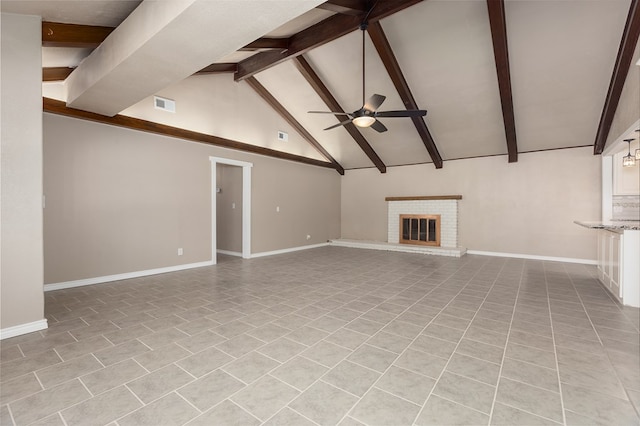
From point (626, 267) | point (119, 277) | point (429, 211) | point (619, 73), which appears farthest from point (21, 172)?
point (429, 211)

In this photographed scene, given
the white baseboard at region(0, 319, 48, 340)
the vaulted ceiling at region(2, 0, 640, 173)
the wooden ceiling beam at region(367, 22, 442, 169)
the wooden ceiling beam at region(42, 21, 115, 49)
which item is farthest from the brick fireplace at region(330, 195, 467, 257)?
the wooden ceiling beam at region(42, 21, 115, 49)

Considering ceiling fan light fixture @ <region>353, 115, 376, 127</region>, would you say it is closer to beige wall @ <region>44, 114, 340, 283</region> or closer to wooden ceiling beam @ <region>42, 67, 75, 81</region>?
beige wall @ <region>44, 114, 340, 283</region>

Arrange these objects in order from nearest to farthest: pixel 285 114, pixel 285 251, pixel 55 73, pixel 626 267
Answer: pixel 626 267 → pixel 55 73 → pixel 285 114 → pixel 285 251

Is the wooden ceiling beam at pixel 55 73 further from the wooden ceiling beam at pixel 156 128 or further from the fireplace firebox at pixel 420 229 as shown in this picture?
the fireplace firebox at pixel 420 229

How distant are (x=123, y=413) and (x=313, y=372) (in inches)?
45.2

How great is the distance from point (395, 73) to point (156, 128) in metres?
4.39

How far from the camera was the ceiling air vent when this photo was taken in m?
5.09

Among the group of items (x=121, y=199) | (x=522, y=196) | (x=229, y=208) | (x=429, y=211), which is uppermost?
(x=522, y=196)

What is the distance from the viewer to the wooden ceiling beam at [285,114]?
674 cm

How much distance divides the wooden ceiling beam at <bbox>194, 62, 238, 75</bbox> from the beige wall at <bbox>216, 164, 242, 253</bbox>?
7.06 ft

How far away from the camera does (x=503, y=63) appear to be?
461 cm

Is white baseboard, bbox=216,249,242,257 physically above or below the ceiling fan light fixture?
below

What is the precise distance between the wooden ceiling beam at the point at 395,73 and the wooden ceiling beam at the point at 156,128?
3238 mm

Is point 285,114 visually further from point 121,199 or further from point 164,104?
point 121,199
